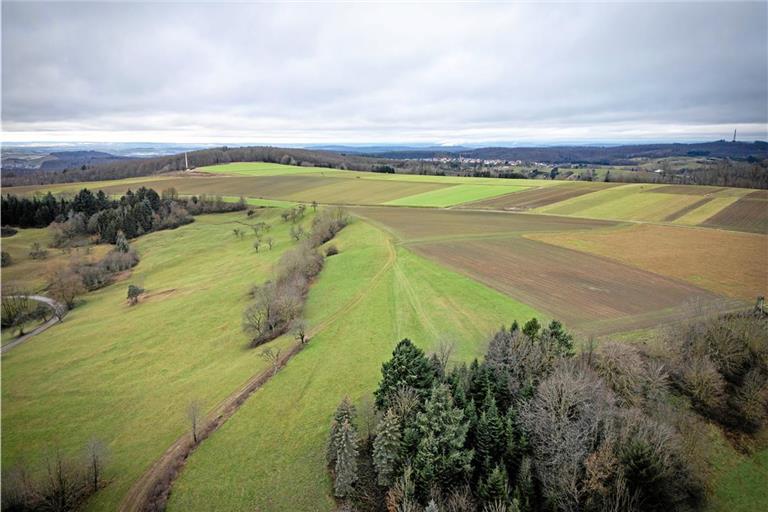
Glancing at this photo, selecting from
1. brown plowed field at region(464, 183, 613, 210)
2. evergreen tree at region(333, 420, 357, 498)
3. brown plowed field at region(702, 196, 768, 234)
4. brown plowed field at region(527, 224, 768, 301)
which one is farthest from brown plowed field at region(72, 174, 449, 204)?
evergreen tree at region(333, 420, 357, 498)

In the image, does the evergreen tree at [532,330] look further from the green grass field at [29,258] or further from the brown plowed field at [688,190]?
the brown plowed field at [688,190]

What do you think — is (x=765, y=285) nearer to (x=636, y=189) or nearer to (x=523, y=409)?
(x=523, y=409)

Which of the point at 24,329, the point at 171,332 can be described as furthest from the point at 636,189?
the point at 24,329

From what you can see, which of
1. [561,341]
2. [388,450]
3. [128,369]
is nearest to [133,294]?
[128,369]

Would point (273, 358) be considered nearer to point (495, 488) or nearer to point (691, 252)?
point (495, 488)

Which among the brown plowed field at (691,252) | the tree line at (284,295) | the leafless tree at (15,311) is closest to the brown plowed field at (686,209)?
the brown plowed field at (691,252)

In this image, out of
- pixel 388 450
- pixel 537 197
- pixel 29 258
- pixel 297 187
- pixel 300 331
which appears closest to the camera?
pixel 388 450
